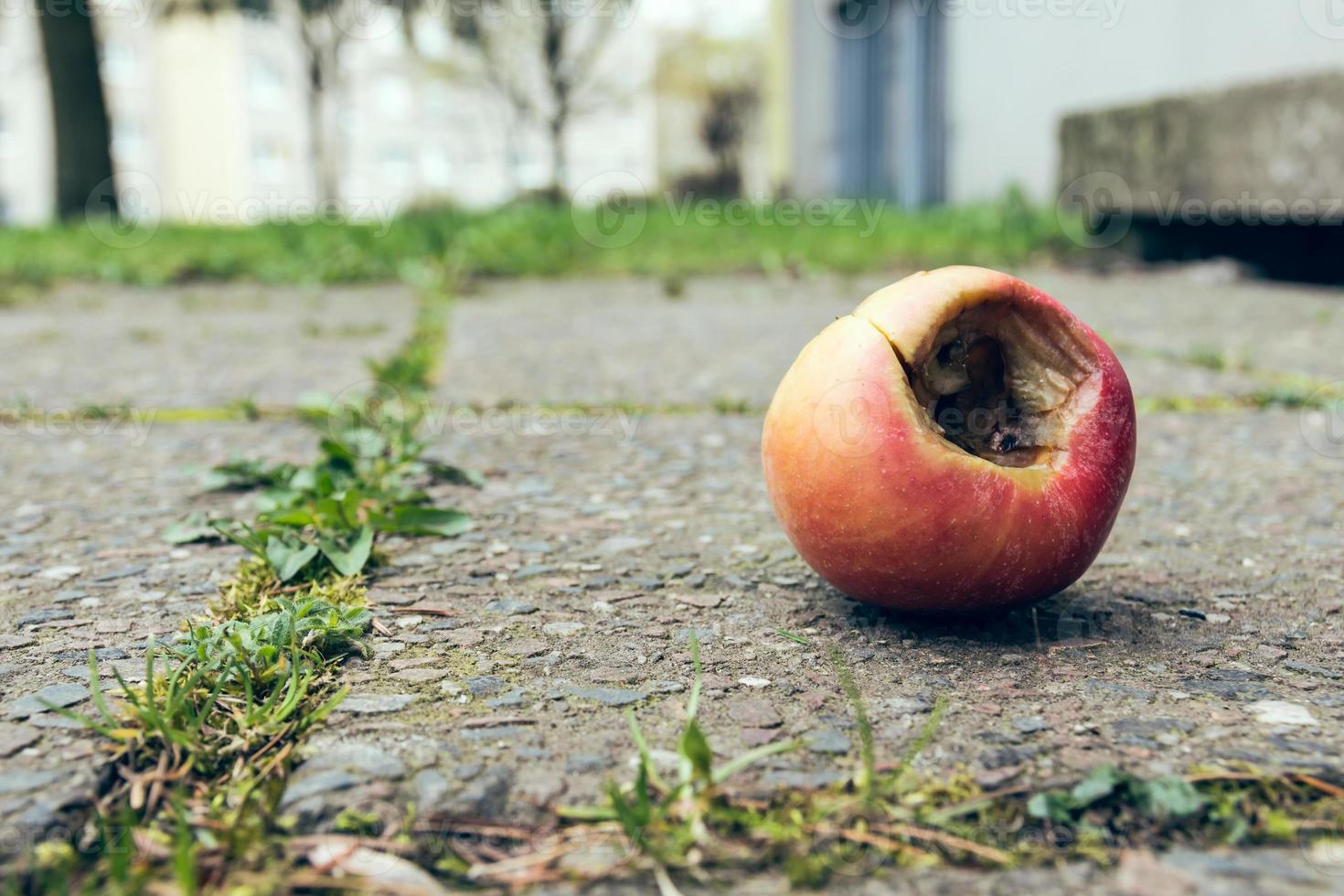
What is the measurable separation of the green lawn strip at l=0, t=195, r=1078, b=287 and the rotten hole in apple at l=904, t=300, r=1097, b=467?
3.45m

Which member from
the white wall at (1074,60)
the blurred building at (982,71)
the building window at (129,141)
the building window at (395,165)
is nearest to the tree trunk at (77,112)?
the blurred building at (982,71)

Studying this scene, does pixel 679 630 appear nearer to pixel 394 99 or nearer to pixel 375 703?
pixel 375 703

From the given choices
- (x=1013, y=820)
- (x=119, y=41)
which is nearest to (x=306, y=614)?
(x=1013, y=820)

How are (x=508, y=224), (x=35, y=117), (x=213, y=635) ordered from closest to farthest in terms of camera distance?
(x=213, y=635) < (x=508, y=224) < (x=35, y=117)

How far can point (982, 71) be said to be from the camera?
26.9 feet

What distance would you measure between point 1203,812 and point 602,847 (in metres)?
0.47

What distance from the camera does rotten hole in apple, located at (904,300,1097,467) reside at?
4.44 feet

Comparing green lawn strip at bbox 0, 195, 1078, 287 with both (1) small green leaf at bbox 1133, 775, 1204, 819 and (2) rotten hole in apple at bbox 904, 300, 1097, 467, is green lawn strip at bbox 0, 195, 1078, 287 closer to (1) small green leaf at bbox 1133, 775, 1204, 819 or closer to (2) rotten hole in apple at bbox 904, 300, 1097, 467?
(2) rotten hole in apple at bbox 904, 300, 1097, 467

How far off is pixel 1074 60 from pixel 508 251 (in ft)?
11.9

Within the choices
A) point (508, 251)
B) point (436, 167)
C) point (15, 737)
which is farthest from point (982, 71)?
point (436, 167)

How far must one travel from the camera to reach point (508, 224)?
20.2ft

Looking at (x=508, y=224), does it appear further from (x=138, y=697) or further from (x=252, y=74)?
(x=252, y=74)

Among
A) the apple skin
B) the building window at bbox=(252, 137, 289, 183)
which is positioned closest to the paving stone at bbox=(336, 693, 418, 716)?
the apple skin

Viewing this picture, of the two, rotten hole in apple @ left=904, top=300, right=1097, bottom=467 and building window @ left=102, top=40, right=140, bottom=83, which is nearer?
rotten hole in apple @ left=904, top=300, right=1097, bottom=467
